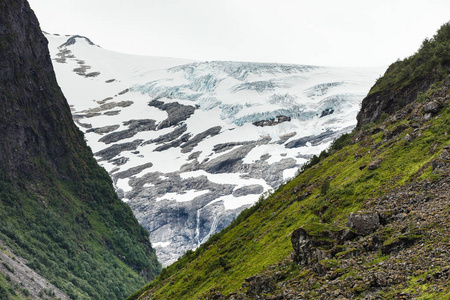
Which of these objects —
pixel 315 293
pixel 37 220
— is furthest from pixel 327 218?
pixel 37 220

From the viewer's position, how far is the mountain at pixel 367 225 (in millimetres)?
23281

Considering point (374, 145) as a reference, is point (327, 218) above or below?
below

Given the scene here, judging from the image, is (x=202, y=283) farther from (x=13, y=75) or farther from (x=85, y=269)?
(x=13, y=75)

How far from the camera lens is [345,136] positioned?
78.4 meters

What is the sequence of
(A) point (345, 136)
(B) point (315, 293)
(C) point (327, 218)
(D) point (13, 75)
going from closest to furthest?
1. (B) point (315, 293)
2. (C) point (327, 218)
3. (A) point (345, 136)
4. (D) point (13, 75)

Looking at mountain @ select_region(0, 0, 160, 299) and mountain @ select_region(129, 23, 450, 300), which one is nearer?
mountain @ select_region(129, 23, 450, 300)

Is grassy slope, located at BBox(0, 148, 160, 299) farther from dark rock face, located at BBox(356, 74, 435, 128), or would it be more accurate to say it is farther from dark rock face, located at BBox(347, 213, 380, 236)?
dark rock face, located at BBox(347, 213, 380, 236)

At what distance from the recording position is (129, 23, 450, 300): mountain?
23.3 meters

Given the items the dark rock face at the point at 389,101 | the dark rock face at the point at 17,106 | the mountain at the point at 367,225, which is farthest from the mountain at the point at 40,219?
the dark rock face at the point at 389,101

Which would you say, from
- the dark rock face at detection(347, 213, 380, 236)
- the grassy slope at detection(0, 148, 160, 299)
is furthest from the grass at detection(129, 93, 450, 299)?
the grassy slope at detection(0, 148, 160, 299)

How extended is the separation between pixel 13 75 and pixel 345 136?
159975 millimetres

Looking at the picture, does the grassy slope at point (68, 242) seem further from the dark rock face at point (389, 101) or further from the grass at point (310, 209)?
the dark rock face at point (389, 101)

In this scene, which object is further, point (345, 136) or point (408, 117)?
point (345, 136)

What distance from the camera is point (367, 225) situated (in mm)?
29438
